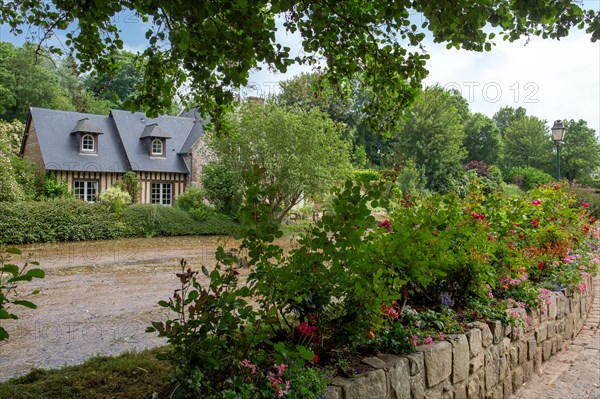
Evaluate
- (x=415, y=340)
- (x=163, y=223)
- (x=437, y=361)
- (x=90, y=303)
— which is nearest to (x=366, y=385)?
(x=415, y=340)

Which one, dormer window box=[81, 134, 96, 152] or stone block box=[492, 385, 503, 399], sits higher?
dormer window box=[81, 134, 96, 152]

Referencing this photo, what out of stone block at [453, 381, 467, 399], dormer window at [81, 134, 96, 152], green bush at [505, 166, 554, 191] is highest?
dormer window at [81, 134, 96, 152]

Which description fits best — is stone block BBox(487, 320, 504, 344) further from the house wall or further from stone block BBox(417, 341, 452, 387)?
the house wall

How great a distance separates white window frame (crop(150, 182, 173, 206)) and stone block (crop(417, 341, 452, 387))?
22.0 metres

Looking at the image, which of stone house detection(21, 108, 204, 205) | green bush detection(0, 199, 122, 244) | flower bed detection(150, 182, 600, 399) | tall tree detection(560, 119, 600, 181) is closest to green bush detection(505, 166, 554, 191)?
tall tree detection(560, 119, 600, 181)

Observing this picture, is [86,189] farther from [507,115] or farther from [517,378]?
[507,115]

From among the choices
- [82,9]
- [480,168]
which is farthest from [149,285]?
[480,168]

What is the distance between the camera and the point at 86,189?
21438 mm

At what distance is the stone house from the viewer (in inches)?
821

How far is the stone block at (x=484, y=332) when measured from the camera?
10.9 feet

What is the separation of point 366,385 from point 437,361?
A: 0.77 metres

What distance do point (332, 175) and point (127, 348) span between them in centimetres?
1411

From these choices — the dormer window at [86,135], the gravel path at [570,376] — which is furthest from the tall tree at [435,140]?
the gravel path at [570,376]

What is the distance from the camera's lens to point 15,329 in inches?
210
